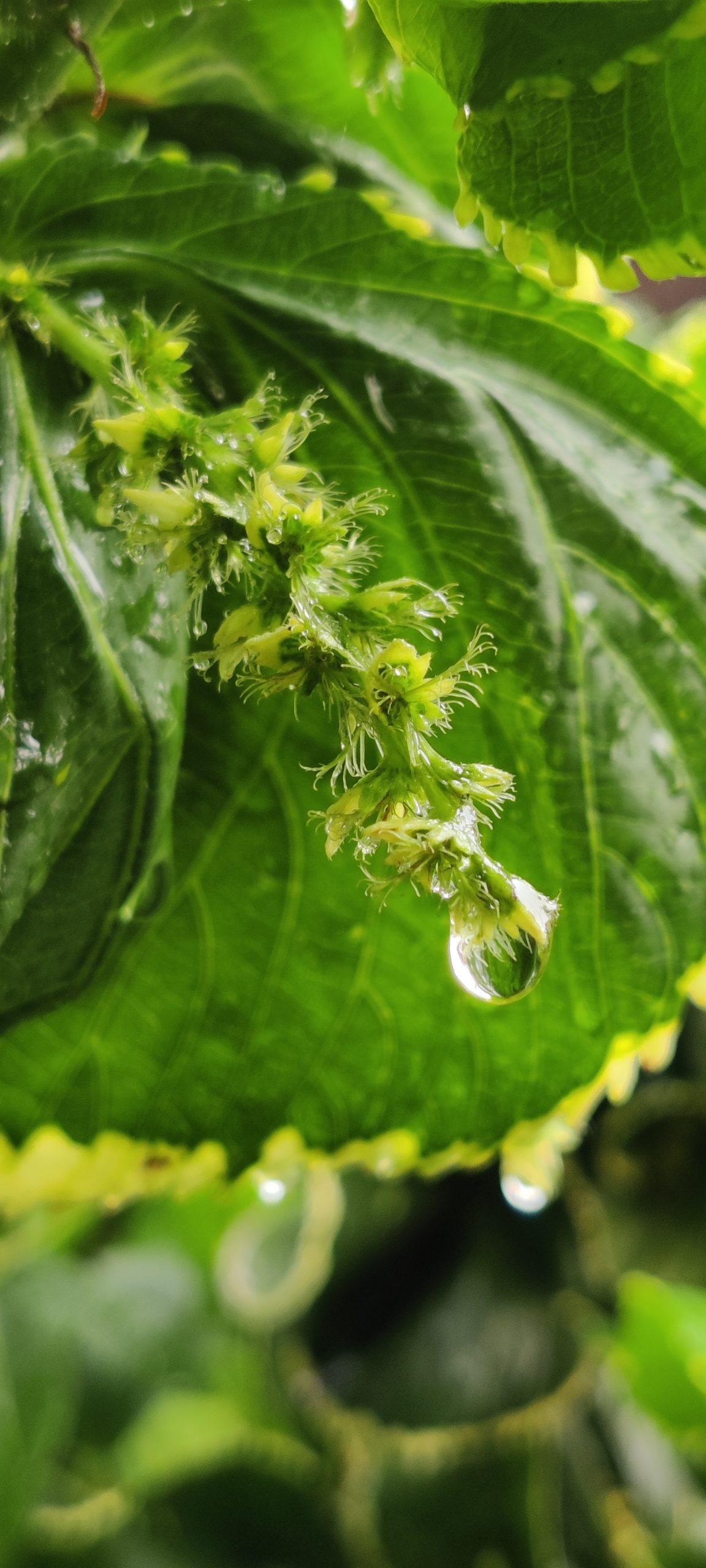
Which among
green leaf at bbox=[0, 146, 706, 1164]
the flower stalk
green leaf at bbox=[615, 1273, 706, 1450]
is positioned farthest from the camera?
green leaf at bbox=[615, 1273, 706, 1450]

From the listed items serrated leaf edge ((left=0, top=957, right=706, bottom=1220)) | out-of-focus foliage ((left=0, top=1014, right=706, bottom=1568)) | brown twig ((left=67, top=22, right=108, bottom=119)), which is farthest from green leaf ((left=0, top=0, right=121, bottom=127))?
out-of-focus foliage ((left=0, top=1014, right=706, bottom=1568))

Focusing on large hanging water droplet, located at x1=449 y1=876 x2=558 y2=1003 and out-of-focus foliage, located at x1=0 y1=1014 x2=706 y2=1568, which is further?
out-of-focus foliage, located at x1=0 y1=1014 x2=706 y2=1568

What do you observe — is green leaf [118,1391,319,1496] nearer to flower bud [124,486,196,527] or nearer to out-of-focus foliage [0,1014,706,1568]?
out-of-focus foliage [0,1014,706,1568]

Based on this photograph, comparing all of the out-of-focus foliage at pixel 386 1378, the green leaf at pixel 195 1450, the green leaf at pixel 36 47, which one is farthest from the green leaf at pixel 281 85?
the green leaf at pixel 195 1450

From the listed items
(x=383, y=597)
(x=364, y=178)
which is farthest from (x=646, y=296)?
(x=383, y=597)

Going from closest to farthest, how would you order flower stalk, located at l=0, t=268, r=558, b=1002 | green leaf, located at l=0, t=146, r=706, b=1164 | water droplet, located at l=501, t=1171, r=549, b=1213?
flower stalk, located at l=0, t=268, r=558, b=1002
green leaf, located at l=0, t=146, r=706, b=1164
water droplet, located at l=501, t=1171, r=549, b=1213

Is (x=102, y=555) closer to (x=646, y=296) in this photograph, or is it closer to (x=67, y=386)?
(x=67, y=386)
